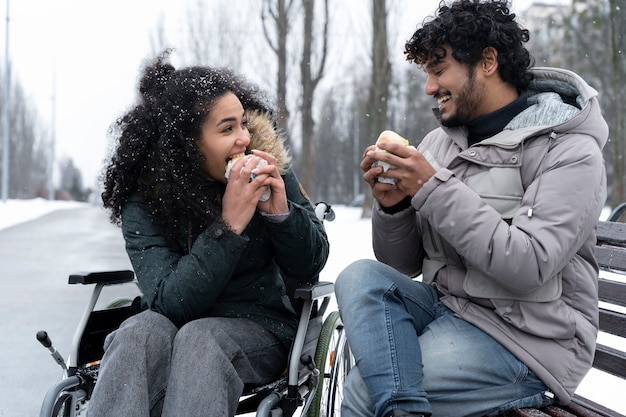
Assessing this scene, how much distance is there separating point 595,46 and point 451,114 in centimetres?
1907

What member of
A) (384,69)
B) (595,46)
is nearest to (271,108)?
(384,69)

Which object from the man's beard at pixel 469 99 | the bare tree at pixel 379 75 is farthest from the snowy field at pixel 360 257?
the bare tree at pixel 379 75

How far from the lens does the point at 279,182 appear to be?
2.45 meters

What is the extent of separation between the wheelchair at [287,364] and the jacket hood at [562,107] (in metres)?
1.00

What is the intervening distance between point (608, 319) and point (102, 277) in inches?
80.4

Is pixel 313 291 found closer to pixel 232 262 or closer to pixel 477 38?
pixel 232 262

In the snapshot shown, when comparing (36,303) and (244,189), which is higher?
(244,189)

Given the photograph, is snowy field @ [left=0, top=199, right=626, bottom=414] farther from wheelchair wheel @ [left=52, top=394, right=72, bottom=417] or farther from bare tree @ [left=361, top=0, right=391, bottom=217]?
bare tree @ [left=361, top=0, right=391, bottom=217]

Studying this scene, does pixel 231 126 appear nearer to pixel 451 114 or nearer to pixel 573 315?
pixel 451 114

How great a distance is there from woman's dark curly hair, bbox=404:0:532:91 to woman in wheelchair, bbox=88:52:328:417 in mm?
706

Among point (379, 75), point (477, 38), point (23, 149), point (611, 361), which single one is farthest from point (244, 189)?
point (23, 149)

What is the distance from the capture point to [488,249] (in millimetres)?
1963

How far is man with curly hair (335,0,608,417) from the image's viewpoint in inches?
77.9

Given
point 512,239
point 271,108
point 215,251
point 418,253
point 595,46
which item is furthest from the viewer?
point 595,46
